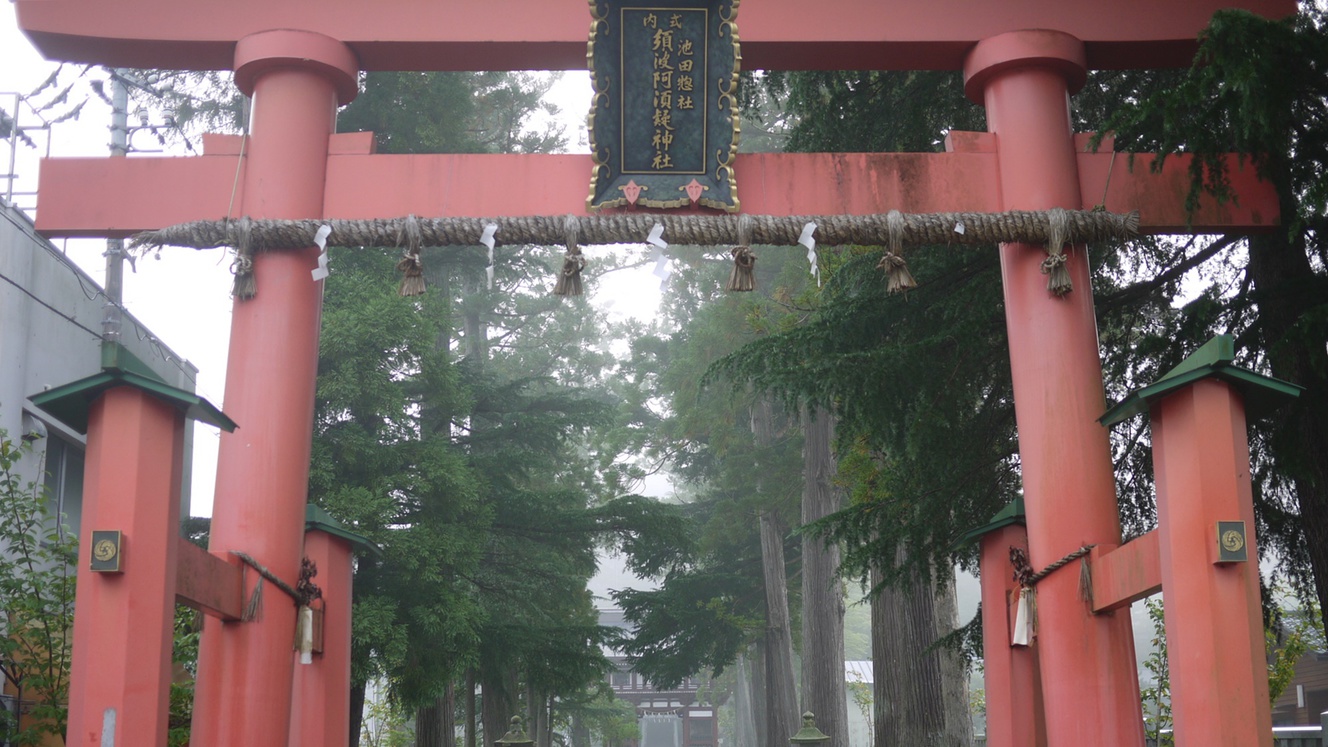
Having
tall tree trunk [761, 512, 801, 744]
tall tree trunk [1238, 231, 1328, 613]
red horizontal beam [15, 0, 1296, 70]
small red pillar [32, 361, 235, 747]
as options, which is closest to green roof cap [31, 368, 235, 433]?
small red pillar [32, 361, 235, 747]

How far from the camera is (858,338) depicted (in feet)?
31.4

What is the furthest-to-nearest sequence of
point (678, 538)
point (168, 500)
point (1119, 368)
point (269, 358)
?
point (678, 538) → point (1119, 368) → point (269, 358) → point (168, 500)

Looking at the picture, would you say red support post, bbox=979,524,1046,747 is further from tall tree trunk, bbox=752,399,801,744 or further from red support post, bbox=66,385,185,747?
tall tree trunk, bbox=752,399,801,744

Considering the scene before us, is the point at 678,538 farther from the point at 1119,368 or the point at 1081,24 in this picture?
the point at 1081,24

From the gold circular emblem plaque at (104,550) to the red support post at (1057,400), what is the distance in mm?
4270

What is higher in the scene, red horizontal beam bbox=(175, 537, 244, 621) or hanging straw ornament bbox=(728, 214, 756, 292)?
hanging straw ornament bbox=(728, 214, 756, 292)

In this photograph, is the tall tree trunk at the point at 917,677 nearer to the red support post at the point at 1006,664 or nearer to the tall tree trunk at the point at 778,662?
the red support post at the point at 1006,664

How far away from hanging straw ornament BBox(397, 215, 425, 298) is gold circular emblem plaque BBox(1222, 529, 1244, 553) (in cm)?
396

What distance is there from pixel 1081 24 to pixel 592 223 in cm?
292

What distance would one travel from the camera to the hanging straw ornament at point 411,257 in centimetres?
674

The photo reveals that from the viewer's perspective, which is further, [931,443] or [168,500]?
[931,443]

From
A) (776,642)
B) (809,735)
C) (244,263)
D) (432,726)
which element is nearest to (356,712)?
(432,726)

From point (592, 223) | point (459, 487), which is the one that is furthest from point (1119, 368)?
point (459, 487)

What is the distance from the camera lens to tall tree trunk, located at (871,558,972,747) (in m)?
12.9
